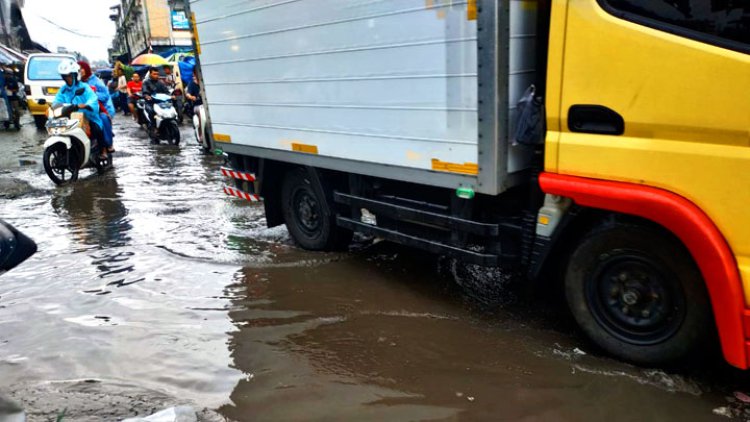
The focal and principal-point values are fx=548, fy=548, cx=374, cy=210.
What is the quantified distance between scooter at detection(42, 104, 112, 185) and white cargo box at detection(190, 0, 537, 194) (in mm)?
4429

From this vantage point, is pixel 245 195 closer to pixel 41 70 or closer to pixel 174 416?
pixel 174 416

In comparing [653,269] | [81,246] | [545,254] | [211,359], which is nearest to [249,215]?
[81,246]

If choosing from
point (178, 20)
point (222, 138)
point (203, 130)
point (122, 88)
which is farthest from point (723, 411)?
point (178, 20)

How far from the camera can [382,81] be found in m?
3.67

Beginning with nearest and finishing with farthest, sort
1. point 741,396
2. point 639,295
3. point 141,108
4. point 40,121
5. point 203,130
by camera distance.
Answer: point 741,396 < point 639,295 < point 203,130 < point 141,108 < point 40,121

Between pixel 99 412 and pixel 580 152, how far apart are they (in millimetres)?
2792

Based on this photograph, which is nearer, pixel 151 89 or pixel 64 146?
pixel 64 146

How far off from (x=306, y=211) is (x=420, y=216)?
1.65 meters

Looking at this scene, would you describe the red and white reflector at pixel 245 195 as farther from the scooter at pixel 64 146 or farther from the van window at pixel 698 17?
the scooter at pixel 64 146

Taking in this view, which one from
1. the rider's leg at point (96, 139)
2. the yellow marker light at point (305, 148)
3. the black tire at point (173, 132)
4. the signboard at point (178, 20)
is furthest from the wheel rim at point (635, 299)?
the signboard at point (178, 20)

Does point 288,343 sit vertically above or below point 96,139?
below

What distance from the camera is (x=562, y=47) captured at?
2.86m

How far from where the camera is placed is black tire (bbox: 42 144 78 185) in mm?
8383

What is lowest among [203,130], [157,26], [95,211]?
[95,211]
